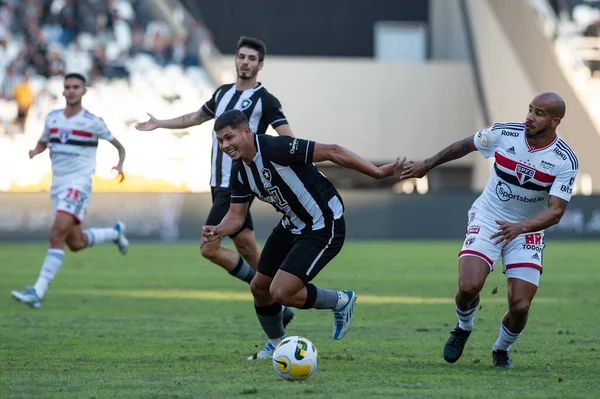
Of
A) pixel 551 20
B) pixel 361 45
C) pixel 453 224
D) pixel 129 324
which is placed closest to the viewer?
pixel 129 324

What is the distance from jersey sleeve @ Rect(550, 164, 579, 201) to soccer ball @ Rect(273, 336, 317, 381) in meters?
2.09

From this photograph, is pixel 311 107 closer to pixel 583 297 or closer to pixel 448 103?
pixel 448 103

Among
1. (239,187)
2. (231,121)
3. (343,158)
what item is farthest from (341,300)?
(231,121)

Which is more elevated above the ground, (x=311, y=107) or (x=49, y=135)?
(x=49, y=135)

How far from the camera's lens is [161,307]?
13.6 metres

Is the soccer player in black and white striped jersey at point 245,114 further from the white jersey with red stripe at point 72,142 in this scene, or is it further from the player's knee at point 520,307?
the white jersey with red stripe at point 72,142

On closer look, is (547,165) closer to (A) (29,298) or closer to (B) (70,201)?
(A) (29,298)

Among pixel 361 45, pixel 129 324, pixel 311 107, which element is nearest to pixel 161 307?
pixel 129 324

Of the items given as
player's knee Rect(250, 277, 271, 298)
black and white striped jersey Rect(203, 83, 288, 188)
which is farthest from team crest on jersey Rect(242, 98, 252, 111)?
player's knee Rect(250, 277, 271, 298)

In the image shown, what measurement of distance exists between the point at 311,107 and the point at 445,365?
30.0 metres

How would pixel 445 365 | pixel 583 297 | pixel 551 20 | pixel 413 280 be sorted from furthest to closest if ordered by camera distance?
pixel 551 20 → pixel 413 280 → pixel 583 297 → pixel 445 365

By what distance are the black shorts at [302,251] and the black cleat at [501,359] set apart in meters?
1.39

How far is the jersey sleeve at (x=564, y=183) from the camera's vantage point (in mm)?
8375

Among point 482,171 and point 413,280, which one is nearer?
point 413,280
